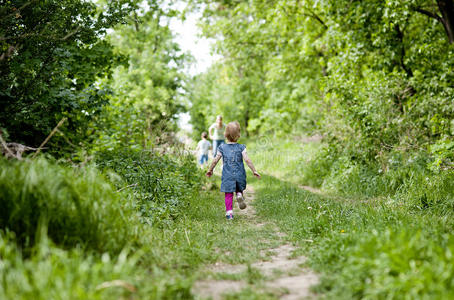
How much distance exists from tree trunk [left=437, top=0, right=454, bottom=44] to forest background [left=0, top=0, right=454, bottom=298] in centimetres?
3

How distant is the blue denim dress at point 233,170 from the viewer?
6642 millimetres

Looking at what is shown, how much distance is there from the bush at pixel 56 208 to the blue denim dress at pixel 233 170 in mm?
3379

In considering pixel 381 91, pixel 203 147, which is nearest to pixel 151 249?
pixel 381 91

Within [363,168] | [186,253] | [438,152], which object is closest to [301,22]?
[363,168]

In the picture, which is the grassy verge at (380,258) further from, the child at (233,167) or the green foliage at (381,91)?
the green foliage at (381,91)

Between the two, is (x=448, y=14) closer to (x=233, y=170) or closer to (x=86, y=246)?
(x=233, y=170)

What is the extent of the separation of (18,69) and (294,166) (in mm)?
11058

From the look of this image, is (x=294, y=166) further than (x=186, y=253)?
Yes

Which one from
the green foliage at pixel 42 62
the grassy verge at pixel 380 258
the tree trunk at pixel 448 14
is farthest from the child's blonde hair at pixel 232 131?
the tree trunk at pixel 448 14

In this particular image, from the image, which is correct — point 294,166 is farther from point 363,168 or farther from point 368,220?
point 368,220

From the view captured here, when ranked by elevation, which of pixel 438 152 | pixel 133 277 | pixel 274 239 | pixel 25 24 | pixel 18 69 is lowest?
pixel 274 239

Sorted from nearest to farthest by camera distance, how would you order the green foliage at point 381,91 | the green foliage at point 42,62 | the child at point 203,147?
the green foliage at point 42,62, the green foliage at point 381,91, the child at point 203,147

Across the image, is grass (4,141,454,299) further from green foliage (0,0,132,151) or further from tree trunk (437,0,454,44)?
tree trunk (437,0,454,44)

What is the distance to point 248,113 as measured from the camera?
100 ft
